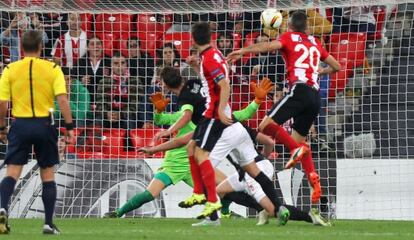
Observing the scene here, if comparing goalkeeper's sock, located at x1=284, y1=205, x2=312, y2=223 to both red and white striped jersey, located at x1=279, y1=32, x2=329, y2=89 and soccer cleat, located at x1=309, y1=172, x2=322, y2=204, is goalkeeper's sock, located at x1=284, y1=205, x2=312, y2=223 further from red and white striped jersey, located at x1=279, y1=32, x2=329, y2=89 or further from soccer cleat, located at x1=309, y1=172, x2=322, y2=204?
red and white striped jersey, located at x1=279, y1=32, x2=329, y2=89

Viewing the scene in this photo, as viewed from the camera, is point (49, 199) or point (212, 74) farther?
point (212, 74)

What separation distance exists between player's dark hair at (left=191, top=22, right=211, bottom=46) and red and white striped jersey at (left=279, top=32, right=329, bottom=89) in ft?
3.11

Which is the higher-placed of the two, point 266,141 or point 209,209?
point 266,141

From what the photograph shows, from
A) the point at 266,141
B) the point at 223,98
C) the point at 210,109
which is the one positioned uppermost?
the point at 223,98

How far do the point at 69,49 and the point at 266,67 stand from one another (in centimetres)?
332

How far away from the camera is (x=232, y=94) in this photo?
710 inches

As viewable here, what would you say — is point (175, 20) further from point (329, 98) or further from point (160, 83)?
point (329, 98)

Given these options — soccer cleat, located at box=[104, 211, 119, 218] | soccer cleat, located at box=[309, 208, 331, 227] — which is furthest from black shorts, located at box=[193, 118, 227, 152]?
soccer cleat, located at box=[104, 211, 119, 218]

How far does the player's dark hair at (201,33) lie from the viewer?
12328mm

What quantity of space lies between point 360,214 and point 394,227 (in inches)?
130

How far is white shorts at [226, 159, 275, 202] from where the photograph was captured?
44.4 ft

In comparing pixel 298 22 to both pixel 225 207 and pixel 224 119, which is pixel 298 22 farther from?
pixel 225 207

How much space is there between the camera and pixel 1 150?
17.6 meters

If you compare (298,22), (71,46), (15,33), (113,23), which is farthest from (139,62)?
(298,22)
